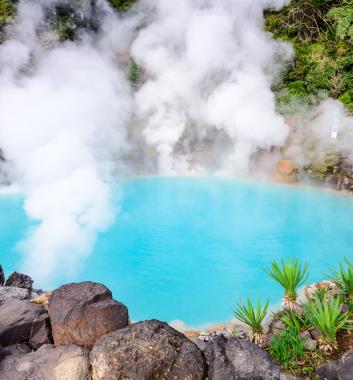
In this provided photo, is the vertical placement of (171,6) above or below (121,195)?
above

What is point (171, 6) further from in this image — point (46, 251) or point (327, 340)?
point (327, 340)

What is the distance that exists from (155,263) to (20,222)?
3472 mm

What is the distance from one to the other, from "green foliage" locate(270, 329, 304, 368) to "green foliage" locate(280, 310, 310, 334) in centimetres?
8

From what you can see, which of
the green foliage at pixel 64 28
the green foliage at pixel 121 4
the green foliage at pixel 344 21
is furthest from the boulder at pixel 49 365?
the green foliage at pixel 121 4

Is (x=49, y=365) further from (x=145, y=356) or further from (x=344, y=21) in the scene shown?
(x=344, y=21)

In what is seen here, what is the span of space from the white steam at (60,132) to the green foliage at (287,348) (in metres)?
3.97

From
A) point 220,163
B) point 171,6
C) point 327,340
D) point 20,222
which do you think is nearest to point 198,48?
point 171,6

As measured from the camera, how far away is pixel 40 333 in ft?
9.40

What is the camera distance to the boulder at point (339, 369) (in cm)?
227

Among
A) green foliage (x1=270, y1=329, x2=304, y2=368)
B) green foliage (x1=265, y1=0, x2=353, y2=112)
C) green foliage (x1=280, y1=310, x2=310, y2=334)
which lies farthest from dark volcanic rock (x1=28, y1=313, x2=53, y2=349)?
green foliage (x1=265, y1=0, x2=353, y2=112)

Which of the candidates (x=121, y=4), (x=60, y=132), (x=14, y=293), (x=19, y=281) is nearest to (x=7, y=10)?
(x=121, y=4)

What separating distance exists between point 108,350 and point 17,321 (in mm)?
889

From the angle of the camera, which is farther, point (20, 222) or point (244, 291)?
point (20, 222)

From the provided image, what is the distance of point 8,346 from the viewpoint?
277cm
